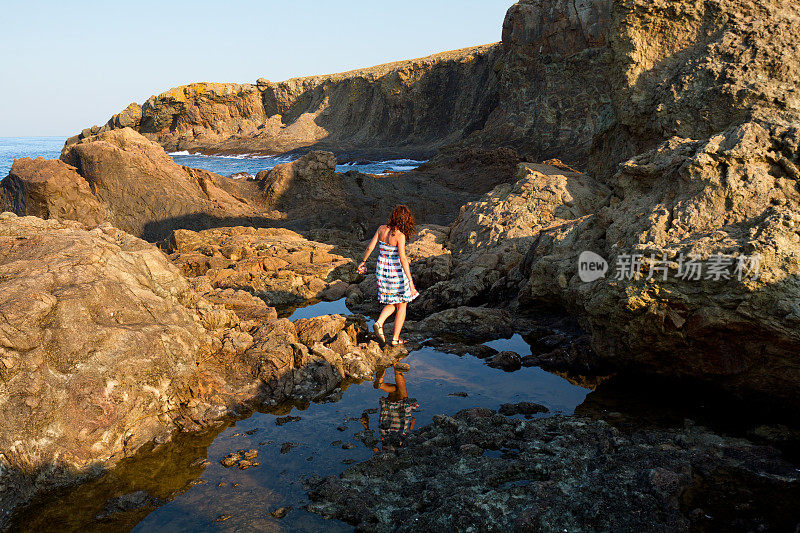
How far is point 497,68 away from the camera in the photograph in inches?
1689

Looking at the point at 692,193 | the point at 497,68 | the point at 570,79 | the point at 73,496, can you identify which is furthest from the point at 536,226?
the point at 497,68

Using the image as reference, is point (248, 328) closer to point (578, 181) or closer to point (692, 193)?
point (692, 193)

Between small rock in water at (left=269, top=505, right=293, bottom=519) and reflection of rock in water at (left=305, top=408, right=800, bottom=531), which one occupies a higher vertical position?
reflection of rock in water at (left=305, top=408, right=800, bottom=531)

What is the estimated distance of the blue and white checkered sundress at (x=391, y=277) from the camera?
254 inches

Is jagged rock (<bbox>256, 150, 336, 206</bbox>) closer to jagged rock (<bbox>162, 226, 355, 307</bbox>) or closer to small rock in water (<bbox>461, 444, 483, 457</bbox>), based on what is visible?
jagged rock (<bbox>162, 226, 355, 307</bbox>)

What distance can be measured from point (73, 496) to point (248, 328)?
8.79 feet

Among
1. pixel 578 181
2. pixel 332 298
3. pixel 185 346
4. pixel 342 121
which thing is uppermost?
pixel 342 121

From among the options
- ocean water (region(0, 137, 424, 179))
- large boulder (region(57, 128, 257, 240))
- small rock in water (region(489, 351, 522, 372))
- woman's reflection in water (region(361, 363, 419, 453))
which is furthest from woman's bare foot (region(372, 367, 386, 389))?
ocean water (region(0, 137, 424, 179))

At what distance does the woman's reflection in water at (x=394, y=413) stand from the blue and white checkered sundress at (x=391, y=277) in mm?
1109

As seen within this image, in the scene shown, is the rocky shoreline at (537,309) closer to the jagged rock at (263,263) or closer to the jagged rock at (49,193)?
the jagged rock at (263,263)

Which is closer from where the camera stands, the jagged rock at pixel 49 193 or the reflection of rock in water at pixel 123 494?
the reflection of rock in water at pixel 123 494

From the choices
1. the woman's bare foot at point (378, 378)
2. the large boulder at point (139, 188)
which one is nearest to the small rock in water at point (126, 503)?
the woman's bare foot at point (378, 378)

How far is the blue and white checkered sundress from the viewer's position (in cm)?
646

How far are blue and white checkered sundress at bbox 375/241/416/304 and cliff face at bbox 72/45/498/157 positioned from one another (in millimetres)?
41195
